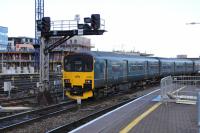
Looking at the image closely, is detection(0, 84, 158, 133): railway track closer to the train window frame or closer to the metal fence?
the train window frame

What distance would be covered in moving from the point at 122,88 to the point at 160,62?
42.5ft

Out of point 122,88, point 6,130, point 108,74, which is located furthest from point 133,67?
point 6,130

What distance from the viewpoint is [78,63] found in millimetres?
22359

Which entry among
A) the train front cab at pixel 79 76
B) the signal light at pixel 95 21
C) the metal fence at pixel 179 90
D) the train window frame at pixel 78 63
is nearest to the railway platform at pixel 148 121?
the metal fence at pixel 179 90

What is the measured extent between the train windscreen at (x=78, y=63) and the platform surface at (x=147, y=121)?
295 inches

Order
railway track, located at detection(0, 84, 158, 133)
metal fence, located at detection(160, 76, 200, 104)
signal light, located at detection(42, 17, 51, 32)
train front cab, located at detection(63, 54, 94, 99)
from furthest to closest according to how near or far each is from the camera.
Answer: signal light, located at detection(42, 17, 51, 32)
train front cab, located at detection(63, 54, 94, 99)
metal fence, located at detection(160, 76, 200, 104)
railway track, located at detection(0, 84, 158, 133)

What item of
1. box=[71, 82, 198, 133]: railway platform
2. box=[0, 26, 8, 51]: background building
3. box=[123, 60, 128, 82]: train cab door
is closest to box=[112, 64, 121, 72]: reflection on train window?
box=[123, 60, 128, 82]: train cab door

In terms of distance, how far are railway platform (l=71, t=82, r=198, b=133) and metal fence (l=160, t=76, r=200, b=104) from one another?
985 mm

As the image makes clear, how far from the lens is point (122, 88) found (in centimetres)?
2781

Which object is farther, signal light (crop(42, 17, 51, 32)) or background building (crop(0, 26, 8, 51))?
background building (crop(0, 26, 8, 51))

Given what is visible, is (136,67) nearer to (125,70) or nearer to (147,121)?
(125,70)

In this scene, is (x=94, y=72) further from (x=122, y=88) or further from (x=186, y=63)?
(x=186, y=63)

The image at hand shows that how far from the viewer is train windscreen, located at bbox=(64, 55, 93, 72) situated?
21812 millimetres

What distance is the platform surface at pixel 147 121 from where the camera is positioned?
9.77 metres
